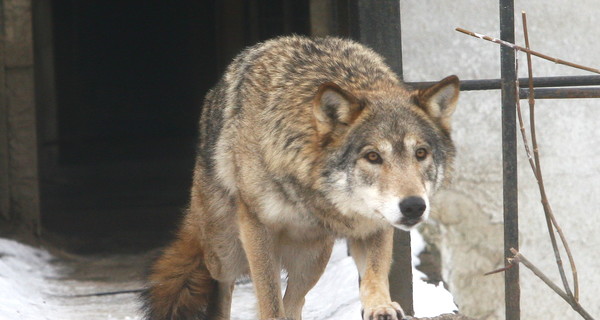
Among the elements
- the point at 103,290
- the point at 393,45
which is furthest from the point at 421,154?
the point at 103,290

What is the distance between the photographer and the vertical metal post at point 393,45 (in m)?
5.46

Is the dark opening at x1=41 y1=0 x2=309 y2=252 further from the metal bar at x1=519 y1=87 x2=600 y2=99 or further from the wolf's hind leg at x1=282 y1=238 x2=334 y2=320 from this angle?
the metal bar at x1=519 y1=87 x2=600 y2=99

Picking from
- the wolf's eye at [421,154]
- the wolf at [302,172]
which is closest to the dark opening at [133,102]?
the wolf at [302,172]

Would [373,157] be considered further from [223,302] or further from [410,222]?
[223,302]

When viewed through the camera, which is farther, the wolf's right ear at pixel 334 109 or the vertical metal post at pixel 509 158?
the vertical metal post at pixel 509 158

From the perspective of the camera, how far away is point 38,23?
13.3m

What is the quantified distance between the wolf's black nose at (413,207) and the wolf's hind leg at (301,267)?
114cm

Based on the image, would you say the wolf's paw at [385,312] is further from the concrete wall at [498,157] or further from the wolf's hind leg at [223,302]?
the concrete wall at [498,157]

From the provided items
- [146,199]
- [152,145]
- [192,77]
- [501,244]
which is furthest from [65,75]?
[501,244]

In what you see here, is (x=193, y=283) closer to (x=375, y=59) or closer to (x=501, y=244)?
(x=375, y=59)

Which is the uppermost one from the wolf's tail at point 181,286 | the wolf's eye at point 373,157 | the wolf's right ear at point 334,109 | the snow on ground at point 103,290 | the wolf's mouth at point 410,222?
the wolf's right ear at point 334,109

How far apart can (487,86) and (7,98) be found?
5.26 m

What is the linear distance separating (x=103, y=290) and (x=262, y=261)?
9.30 ft

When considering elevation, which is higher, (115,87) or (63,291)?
(115,87)
